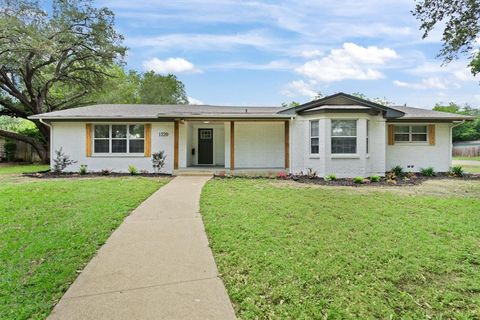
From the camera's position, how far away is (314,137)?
12.8 m

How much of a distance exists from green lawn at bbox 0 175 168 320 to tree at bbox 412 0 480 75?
11907 mm

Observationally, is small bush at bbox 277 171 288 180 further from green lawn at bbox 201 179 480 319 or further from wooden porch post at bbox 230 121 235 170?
green lawn at bbox 201 179 480 319

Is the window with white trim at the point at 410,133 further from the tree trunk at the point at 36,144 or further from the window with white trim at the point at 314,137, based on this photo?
the tree trunk at the point at 36,144

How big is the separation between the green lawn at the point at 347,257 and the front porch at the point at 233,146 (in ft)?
19.2

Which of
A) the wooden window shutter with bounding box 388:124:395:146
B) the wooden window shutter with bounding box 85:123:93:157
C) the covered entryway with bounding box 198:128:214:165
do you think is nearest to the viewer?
the wooden window shutter with bounding box 85:123:93:157

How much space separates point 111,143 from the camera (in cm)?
1382

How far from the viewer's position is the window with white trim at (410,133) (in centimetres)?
1471

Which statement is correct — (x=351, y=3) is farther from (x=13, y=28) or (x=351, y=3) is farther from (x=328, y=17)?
(x=13, y=28)

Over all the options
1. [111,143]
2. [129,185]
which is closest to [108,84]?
[111,143]

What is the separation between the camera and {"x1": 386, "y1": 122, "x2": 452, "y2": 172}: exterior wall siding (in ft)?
48.0

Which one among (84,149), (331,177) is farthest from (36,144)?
(331,177)

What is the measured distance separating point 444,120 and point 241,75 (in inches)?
666

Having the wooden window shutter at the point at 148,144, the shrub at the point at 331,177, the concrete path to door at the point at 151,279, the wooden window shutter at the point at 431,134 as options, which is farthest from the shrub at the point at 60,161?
the wooden window shutter at the point at 431,134

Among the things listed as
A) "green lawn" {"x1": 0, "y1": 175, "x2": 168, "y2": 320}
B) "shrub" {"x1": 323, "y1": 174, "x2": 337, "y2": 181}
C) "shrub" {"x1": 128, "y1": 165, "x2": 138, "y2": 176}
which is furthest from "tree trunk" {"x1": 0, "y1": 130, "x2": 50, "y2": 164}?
"shrub" {"x1": 323, "y1": 174, "x2": 337, "y2": 181}
